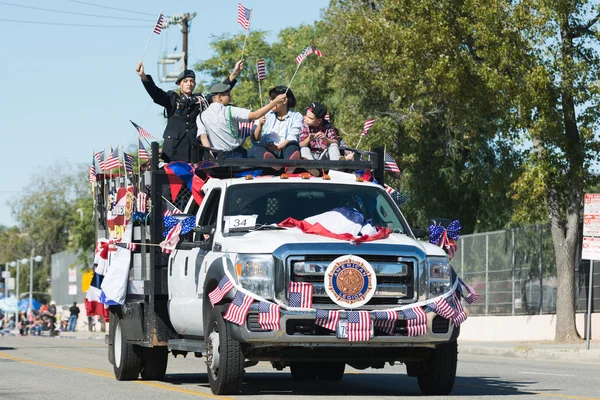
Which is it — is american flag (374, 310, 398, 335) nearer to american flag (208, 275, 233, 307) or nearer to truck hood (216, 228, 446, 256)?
truck hood (216, 228, 446, 256)

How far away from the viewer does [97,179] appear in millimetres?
17734

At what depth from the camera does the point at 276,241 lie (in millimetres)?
11516

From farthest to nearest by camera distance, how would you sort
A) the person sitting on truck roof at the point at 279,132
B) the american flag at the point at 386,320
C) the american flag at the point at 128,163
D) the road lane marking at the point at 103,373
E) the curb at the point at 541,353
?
the curb at the point at 541,353
the american flag at the point at 128,163
the person sitting on truck roof at the point at 279,132
the road lane marking at the point at 103,373
the american flag at the point at 386,320

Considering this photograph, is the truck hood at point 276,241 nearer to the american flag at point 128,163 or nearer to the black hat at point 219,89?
the black hat at point 219,89

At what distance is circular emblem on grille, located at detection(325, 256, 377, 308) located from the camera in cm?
1126

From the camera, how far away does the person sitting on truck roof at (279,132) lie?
47.2ft

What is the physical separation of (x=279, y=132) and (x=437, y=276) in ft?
12.0

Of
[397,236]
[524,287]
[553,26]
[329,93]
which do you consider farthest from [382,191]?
[329,93]

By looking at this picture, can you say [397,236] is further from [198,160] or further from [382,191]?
[198,160]

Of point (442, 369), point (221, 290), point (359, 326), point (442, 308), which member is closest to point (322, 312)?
point (359, 326)

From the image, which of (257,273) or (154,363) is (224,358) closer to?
(257,273)

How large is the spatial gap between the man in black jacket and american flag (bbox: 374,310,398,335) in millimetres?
4446

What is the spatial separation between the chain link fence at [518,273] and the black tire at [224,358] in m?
20.6

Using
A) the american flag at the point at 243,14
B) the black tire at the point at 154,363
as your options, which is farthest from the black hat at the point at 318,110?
the black tire at the point at 154,363
